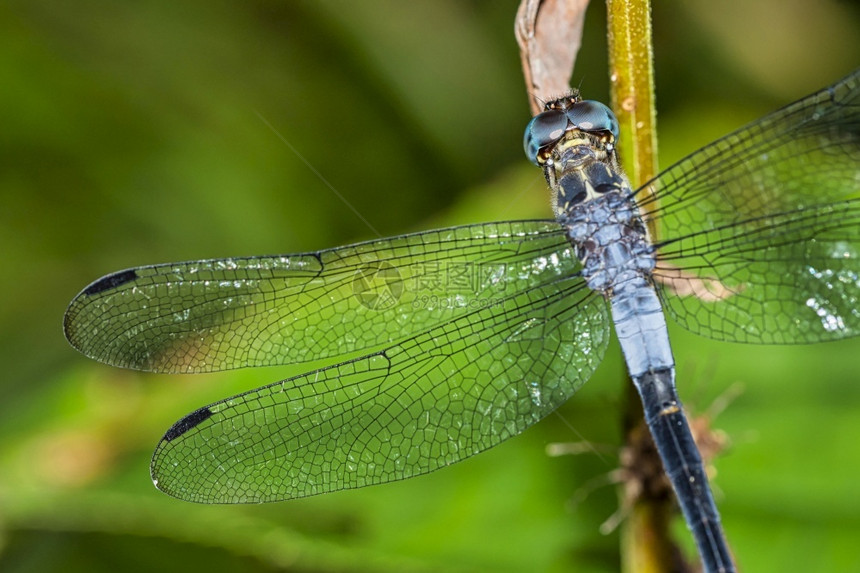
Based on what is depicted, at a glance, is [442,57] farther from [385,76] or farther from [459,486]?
[459,486]

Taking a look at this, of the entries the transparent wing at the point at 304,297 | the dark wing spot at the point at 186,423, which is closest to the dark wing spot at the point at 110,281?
the transparent wing at the point at 304,297

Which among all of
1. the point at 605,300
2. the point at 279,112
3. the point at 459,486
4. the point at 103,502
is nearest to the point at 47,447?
the point at 103,502

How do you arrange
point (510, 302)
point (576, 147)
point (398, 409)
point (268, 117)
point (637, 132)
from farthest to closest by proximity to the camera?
1. point (268, 117)
2. point (576, 147)
3. point (510, 302)
4. point (398, 409)
5. point (637, 132)

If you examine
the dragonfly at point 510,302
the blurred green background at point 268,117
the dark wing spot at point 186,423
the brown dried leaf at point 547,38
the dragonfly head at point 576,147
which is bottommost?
the dark wing spot at point 186,423

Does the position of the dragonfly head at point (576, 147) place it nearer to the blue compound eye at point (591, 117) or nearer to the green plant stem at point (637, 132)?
the blue compound eye at point (591, 117)

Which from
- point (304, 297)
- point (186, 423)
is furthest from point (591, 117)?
point (186, 423)

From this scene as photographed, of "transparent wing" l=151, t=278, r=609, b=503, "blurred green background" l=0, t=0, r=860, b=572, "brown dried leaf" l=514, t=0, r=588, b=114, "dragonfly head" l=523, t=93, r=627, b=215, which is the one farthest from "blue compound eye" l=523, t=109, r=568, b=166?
"blurred green background" l=0, t=0, r=860, b=572

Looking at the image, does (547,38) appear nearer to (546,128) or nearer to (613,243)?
(546,128)

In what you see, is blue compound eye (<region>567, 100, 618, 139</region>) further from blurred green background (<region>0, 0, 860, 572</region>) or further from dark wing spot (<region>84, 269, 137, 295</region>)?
dark wing spot (<region>84, 269, 137, 295</region>)

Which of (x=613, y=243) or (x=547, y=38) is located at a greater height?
(x=547, y=38)
